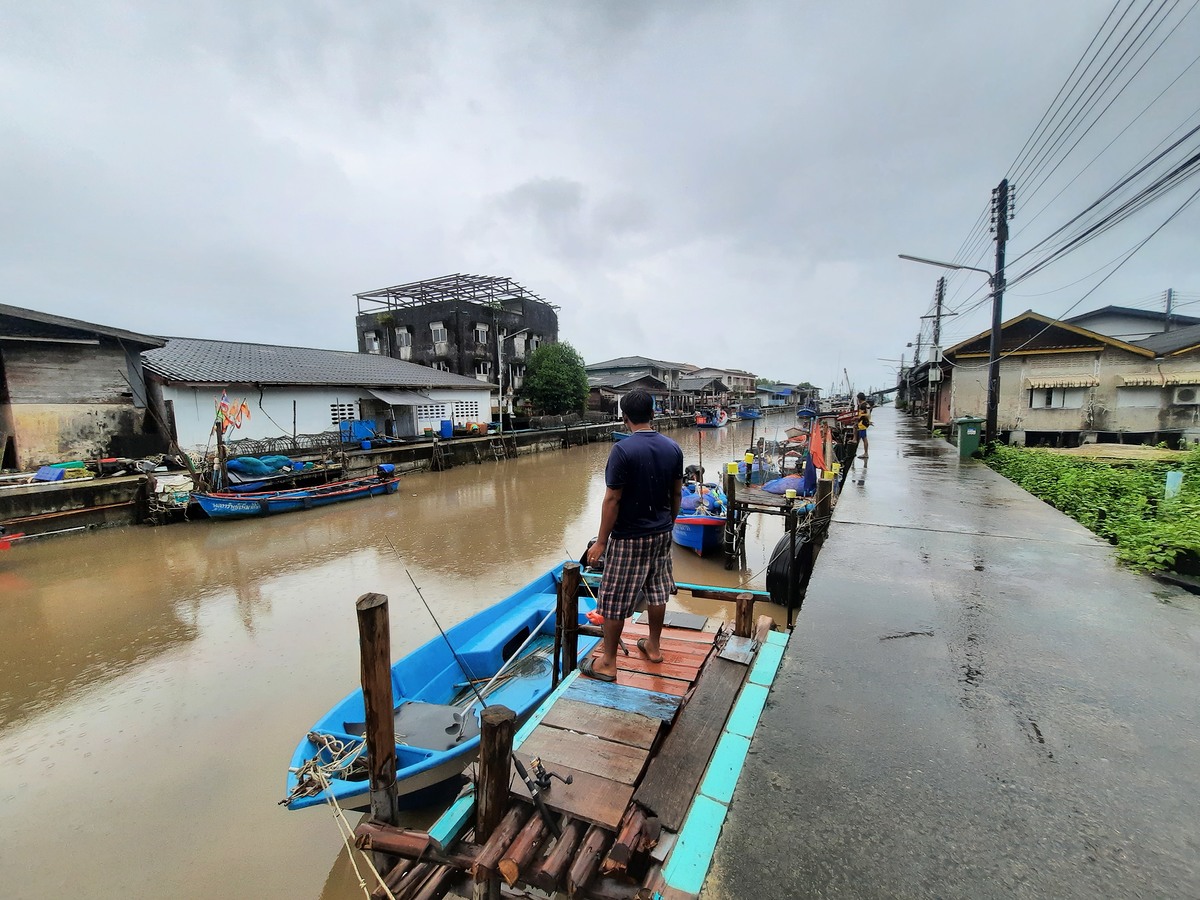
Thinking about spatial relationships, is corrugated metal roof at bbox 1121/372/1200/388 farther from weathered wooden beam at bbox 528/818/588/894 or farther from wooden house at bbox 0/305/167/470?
wooden house at bbox 0/305/167/470

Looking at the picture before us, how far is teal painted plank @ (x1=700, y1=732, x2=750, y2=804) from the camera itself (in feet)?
7.70

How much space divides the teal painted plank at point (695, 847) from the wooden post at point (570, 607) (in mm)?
1592

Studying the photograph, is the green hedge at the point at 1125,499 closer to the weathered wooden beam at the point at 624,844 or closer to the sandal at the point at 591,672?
the sandal at the point at 591,672

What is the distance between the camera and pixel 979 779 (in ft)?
7.50

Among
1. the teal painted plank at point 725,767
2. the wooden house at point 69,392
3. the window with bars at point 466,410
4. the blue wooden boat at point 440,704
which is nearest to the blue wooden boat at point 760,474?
the blue wooden boat at point 440,704

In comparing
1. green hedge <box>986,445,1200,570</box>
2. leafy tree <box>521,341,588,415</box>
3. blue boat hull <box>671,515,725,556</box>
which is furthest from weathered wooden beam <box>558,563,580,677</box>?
leafy tree <box>521,341,588,415</box>

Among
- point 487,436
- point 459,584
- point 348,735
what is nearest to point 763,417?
point 487,436

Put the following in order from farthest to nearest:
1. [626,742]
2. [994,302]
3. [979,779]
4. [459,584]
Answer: [994,302], [459,584], [626,742], [979,779]

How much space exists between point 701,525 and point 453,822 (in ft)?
27.3

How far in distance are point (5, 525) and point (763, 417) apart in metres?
62.2

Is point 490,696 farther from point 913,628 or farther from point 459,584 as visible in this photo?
point 459,584

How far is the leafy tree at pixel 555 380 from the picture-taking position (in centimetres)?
3309

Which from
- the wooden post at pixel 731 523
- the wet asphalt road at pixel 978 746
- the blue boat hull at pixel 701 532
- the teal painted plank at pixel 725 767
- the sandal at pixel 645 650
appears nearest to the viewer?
the wet asphalt road at pixel 978 746

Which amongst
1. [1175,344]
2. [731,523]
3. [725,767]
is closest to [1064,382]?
[1175,344]
